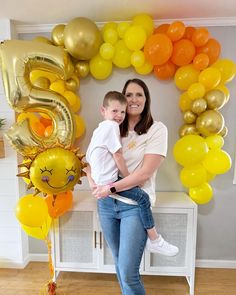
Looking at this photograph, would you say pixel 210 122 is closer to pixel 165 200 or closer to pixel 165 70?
pixel 165 70

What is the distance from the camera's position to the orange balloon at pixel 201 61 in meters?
1.78

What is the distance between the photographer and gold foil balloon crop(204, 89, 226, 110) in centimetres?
177

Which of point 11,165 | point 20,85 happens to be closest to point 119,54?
point 20,85

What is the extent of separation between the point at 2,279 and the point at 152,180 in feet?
5.34

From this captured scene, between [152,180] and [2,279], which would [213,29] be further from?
[2,279]

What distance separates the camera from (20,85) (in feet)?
4.83

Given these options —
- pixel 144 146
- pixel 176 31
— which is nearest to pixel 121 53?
pixel 176 31

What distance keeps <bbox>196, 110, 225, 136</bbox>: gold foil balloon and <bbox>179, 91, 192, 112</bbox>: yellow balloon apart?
0.14 meters

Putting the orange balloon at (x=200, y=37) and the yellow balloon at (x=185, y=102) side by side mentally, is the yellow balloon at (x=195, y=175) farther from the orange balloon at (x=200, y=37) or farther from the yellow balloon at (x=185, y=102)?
the orange balloon at (x=200, y=37)

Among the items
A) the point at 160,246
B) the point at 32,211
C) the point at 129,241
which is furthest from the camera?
the point at 32,211

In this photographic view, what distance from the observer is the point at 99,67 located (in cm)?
192

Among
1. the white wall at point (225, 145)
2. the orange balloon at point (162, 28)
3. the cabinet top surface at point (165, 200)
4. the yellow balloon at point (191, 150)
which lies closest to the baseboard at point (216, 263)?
the white wall at point (225, 145)

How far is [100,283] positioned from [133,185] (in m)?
1.18

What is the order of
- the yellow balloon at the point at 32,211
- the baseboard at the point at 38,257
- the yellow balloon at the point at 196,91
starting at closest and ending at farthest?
the yellow balloon at the point at 32,211 → the yellow balloon at the point at 196,91 → the baseboard at the point at 38,257
